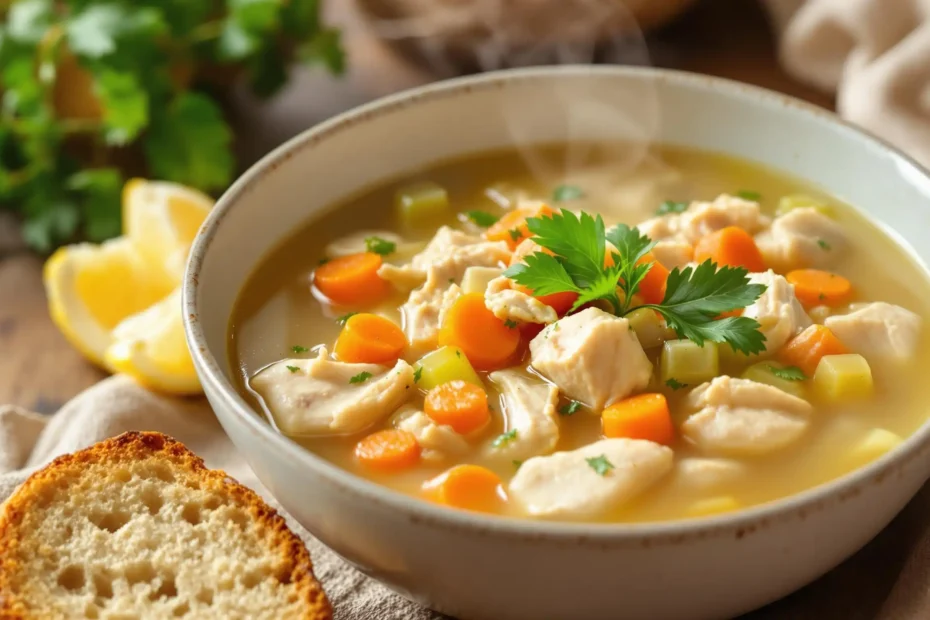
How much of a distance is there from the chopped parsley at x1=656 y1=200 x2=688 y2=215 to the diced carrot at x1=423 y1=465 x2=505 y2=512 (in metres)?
1.23

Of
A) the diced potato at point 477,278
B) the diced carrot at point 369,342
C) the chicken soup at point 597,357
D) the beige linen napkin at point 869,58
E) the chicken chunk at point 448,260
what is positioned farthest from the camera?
the beige linen napkin at point 869,58

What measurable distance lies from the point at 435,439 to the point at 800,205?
4.88ft

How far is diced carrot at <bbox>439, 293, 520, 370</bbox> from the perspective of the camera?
269 centimetres

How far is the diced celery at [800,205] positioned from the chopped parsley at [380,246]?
1159 mm

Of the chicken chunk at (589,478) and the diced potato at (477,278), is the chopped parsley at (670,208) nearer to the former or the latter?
the diced potato at (477,278)

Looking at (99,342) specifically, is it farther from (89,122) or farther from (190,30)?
(190,30)

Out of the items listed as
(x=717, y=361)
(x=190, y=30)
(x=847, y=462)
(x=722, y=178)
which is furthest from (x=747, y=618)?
(x=190, y=30)

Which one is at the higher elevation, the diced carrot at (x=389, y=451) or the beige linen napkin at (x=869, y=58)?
the beige linen napkin at (x=869, y=58)

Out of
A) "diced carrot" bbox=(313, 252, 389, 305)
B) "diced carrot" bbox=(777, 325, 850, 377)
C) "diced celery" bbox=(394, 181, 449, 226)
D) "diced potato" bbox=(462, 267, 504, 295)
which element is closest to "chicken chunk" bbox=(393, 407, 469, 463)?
"diced potato" bbox=(462, 267, 504, 295)

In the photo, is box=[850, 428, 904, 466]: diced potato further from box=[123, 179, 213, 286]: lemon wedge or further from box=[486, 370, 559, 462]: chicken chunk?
box=[123, 179, 213, 286]: lemon wedge

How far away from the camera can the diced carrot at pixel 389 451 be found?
8.06 ft

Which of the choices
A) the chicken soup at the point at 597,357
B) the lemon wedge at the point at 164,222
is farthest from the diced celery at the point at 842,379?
the lemon wedge at the point at 164,222

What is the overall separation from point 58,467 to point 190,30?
7.83 feet

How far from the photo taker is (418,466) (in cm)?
247
